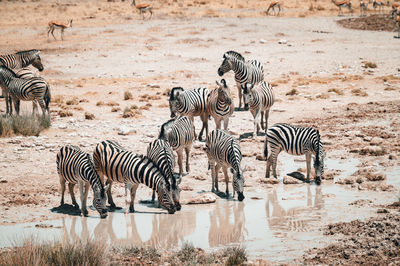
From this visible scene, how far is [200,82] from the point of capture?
79.7 feet

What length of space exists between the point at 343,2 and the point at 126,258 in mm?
39992

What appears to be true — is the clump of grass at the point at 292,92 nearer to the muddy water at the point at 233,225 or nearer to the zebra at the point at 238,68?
the zebra at the point at 238,68

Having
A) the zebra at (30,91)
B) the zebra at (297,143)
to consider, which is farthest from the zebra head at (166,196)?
the zebra at (30,91)

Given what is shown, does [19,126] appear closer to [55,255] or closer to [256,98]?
[256,98]

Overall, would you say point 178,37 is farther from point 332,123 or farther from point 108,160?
point 108,160

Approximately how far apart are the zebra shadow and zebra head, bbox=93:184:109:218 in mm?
598

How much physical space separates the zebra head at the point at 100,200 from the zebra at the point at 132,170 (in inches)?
19.3

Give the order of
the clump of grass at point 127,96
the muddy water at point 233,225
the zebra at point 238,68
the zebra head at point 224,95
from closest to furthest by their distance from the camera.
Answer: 1. the muddy water at point 233,225
2. the zebra head at point 224,95
3. the zebra at point 238,68
4. the clump of grass at point 127,96

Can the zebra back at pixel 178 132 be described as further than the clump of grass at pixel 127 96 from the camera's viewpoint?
No

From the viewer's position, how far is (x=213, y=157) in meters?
11.8

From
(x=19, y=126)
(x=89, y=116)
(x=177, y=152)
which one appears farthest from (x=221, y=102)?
(x=19, y=126)

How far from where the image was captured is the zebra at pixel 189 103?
49.4ft

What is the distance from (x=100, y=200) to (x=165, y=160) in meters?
1.40

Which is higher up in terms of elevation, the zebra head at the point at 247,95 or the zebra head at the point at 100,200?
the zebra head at the point at 247,95
